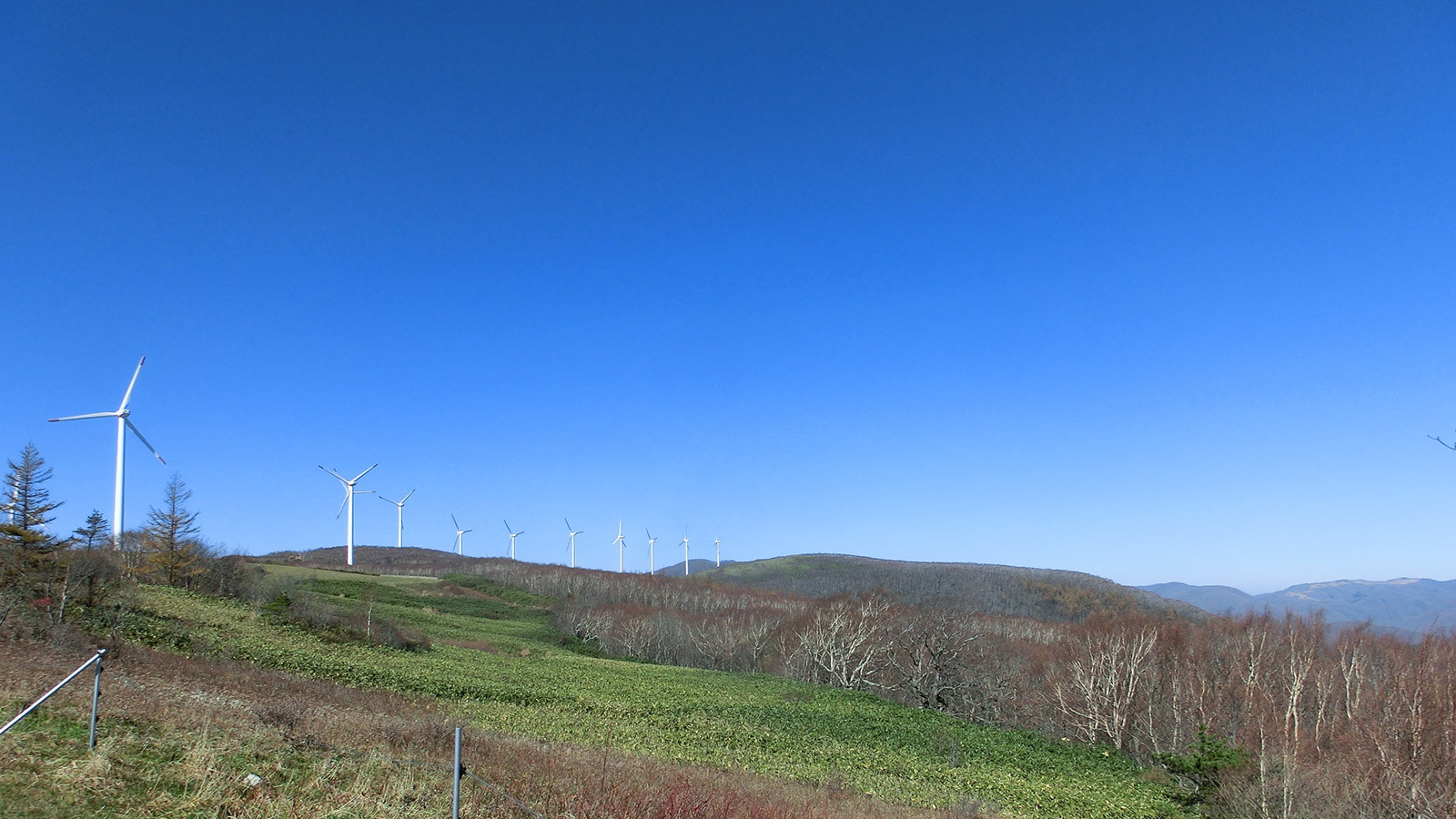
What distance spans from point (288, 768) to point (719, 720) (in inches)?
1047

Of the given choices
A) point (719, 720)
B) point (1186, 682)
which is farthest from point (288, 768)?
point (1186, 682)

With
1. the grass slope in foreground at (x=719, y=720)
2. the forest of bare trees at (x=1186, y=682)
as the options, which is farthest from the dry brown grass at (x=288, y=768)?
the forest of bare trees at (x=1186, y=682)

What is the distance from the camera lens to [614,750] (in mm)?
23734

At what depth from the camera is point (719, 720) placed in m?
37.1

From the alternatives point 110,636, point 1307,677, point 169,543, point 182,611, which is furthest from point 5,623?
point 1307,677

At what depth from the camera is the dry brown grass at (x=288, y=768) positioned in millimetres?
10750

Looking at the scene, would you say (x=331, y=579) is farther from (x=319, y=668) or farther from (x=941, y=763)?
(x=941, y=763)

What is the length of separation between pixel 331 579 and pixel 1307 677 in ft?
308

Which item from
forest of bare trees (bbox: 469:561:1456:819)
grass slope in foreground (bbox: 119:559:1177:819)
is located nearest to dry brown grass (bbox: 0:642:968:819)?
grass slope in foreground (bbox: 119:559:1177:819)

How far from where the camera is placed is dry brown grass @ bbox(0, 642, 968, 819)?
10.8 meters

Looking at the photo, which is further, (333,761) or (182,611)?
(182,611)

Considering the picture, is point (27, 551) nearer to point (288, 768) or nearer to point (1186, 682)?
point (288, 768)

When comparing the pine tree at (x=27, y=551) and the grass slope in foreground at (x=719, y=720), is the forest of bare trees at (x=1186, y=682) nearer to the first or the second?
the grass slope in foreground at (x=719, y=720)

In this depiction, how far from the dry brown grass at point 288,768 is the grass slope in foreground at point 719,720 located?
375cm
